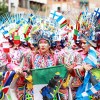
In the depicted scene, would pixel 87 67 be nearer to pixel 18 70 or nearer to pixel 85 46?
pixel 18 70

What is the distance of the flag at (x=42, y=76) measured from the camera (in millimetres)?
7281

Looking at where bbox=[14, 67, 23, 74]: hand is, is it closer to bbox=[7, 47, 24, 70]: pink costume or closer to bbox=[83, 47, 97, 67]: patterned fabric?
bbox=[7, 47, 24, 70]: pink costume

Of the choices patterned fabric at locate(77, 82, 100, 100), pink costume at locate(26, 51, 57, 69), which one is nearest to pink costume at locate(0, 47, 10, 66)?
pink costume at locate(26, 51, 57, 69)

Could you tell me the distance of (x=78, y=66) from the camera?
7293mm

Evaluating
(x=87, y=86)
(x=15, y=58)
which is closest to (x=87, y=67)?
(x=87, y=86)

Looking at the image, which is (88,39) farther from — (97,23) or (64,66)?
(64,66)

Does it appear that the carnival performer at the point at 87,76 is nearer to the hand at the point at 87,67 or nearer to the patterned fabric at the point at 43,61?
the hand at the point at 87,67

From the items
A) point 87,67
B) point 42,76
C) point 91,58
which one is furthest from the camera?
point 91,58

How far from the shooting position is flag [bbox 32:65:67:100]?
23.9 feet

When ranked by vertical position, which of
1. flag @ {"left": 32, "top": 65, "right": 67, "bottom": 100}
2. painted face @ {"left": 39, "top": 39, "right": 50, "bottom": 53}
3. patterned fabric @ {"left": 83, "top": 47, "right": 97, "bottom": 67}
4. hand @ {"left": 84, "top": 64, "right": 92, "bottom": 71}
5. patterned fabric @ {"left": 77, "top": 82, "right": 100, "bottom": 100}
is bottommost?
patterned fabric @ {"left": 77, "top": 82, "right": 100, "bottom": 100}

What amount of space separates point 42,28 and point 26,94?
39.3 inches

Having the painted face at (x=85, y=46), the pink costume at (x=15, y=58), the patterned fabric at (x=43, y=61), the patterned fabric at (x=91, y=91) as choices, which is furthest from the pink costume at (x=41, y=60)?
the painted face at (x=85, y=46)

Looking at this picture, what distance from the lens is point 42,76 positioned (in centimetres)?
728

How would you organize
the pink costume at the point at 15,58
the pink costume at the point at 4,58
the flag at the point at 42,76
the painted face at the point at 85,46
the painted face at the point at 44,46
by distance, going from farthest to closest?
the painted face at the point at 85,46 < the pink costume at the point at 4,58 < the pink costume at the point at 15,58 < the painted face at the point at 44,46 < the flag at the point at 42,76
